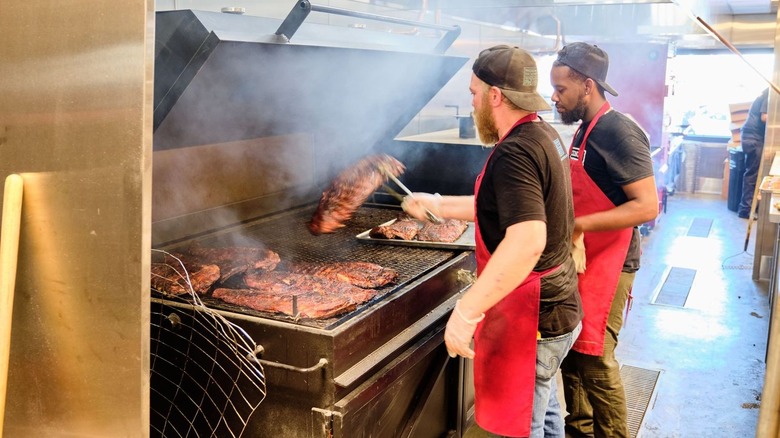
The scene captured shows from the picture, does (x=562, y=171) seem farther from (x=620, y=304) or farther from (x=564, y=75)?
(x=620, y=304)

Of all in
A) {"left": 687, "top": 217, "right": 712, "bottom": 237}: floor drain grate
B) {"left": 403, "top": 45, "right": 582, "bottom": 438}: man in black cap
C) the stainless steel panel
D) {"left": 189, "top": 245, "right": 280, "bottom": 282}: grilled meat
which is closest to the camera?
the stainless steel panel

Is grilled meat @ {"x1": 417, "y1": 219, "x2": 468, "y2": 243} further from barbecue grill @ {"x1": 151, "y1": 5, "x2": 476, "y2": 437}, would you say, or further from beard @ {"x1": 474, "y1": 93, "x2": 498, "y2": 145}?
beard @ {"x1": 474, "y1": 93, "x2": 498, "y2": 145}

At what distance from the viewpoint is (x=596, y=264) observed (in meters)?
3.33

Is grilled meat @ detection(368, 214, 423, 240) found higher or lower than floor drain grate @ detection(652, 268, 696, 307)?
higher

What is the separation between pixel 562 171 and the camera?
2.54 meters

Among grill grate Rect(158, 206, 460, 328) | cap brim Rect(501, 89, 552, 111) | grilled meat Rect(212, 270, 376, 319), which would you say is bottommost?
grilled meat Rect(212, 270, 376, 319)

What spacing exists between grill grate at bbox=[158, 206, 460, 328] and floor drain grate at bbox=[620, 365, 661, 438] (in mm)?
1493

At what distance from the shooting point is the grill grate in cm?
321

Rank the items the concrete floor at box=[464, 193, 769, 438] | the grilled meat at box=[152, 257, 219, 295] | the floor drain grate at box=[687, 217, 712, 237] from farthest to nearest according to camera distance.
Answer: the floor drain grate at box=[687, 217, 712, 237] → the concrete floor at box=[464, 193, 769, 438] → the grilled meat at box=[152, 257, 219, 295]

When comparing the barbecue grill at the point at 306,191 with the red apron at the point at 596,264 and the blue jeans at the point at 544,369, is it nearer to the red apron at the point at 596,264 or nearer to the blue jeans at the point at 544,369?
the blue jeans at the point at 544,369

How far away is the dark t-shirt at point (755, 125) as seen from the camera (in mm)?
9094

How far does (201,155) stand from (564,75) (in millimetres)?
1765

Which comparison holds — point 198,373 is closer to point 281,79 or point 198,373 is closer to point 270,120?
point 281,79

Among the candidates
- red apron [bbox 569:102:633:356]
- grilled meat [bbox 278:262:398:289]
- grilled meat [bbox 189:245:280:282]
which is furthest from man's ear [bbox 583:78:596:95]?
grilled meat [bbox 189:245:280:282]
